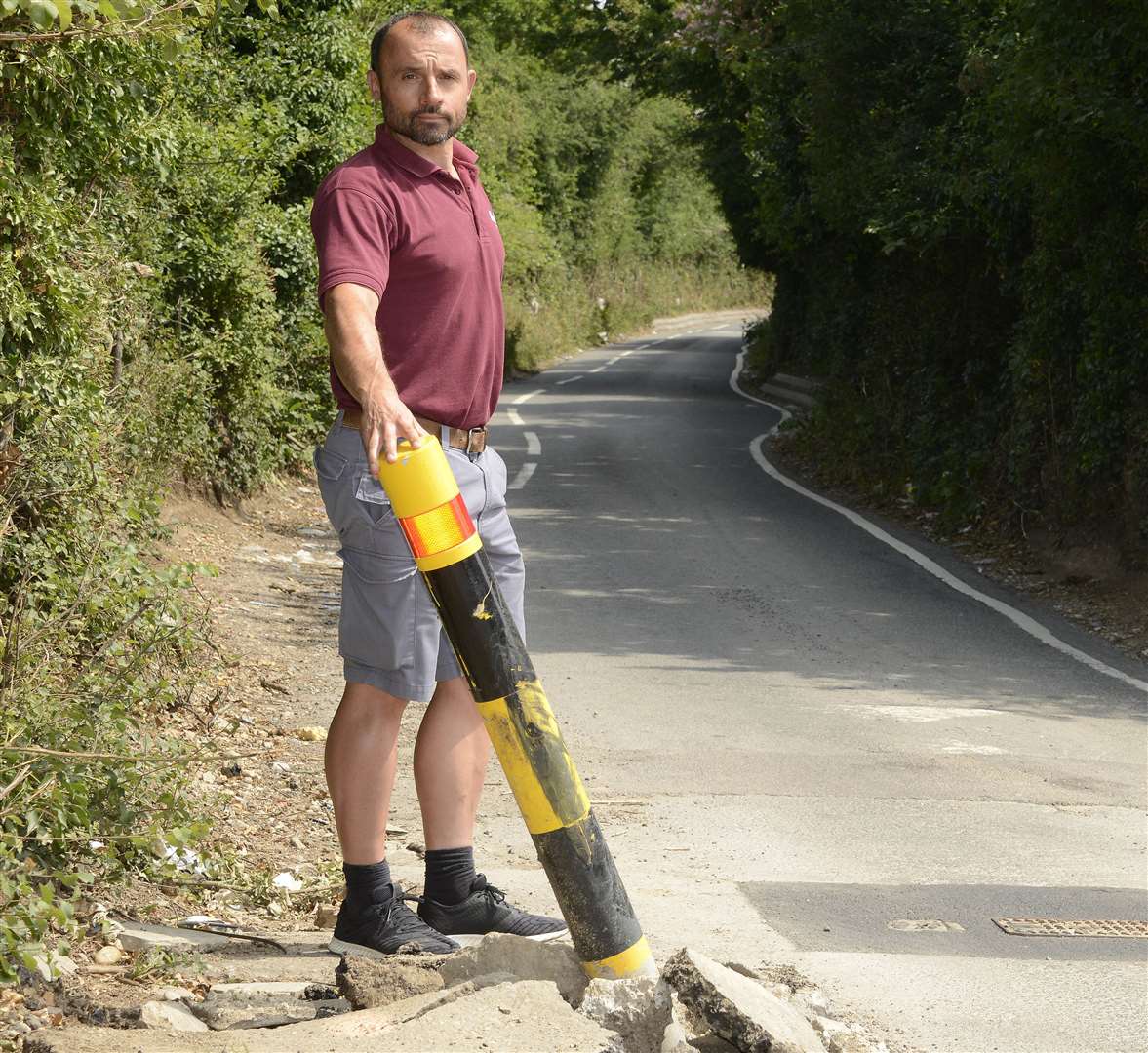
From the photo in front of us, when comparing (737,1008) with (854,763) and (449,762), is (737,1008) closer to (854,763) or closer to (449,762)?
(449,762)

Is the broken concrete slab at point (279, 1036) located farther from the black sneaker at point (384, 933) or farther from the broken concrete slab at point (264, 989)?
the black sneaker at point (384, 933)

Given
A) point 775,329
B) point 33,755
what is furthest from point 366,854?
point 775,329

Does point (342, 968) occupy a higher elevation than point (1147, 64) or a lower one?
lower

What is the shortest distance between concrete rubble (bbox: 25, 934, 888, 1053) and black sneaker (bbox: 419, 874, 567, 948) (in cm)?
35

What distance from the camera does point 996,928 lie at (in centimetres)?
479

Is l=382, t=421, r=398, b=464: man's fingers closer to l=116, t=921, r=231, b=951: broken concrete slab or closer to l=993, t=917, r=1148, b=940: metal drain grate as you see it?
l=116, t=921, r=231, b=951: broken concrete slab

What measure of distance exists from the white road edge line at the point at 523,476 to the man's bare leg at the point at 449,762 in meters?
13.0

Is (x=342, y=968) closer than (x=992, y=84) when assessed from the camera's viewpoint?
Yes

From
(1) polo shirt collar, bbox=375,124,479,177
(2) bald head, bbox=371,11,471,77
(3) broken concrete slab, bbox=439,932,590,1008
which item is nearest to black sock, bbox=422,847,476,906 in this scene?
(3) broken concrete slab, bbox=439,932,590,1008

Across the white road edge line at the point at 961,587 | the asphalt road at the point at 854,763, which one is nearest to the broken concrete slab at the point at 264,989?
the asphalt road at the point at 854,763

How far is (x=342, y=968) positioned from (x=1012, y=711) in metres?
5.54

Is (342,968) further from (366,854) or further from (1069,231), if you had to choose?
(1069,231)

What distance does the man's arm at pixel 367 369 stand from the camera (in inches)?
125

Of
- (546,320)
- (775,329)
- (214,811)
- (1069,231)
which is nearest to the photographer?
(214,811)
